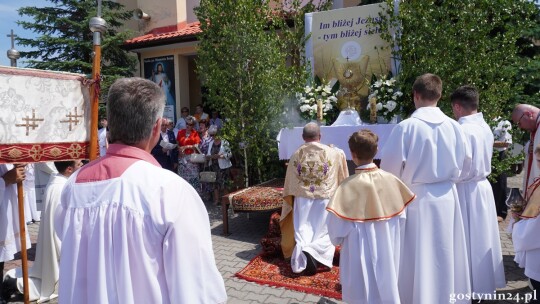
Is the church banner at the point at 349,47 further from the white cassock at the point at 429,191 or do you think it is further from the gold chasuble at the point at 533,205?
the gold chasuble at the point at 533,205

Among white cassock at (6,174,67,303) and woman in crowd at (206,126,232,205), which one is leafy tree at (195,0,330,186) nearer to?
woman in crowd at (206,126,232,205)

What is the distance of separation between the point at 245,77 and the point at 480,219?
527 centimetres

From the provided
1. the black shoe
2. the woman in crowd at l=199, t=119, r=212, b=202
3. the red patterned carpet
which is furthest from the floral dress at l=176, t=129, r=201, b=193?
the black shoe

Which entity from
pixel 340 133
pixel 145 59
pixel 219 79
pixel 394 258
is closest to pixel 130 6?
pixel 145 59

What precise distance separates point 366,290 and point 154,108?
236 cm

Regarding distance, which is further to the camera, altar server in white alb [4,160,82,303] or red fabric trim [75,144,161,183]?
altar server in white alb [4,160,82,303]

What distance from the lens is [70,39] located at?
12672mm

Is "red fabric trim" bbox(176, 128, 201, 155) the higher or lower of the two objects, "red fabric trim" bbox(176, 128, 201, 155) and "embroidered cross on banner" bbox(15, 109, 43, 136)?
the lower

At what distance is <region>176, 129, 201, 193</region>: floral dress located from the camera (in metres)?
8.67

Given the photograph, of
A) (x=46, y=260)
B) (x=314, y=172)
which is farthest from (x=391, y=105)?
(x=46, y=260)

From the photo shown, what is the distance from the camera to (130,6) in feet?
53.0

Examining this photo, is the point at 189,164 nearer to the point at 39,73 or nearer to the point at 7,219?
the point at 7,219

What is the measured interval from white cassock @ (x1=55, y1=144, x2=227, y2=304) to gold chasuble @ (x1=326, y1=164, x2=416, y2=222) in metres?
1.76

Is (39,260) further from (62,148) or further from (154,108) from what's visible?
(154,108)
